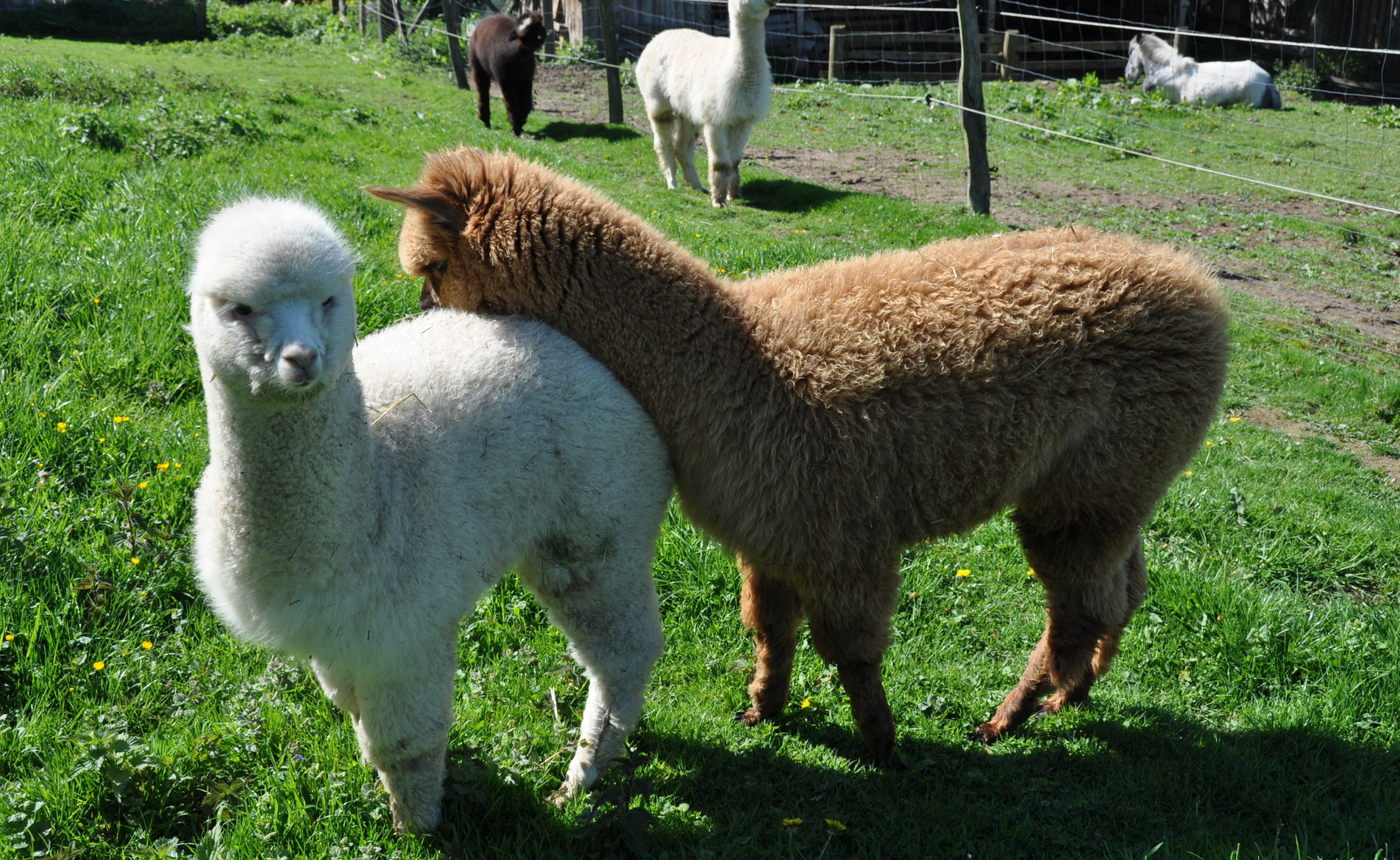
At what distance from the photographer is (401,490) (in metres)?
2.60

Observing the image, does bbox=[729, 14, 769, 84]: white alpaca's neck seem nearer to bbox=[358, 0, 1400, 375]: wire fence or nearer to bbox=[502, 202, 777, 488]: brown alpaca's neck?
bbox=[358, 0, 1400, 375]: wire fence

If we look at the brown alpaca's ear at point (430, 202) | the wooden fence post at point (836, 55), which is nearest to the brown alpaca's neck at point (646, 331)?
the brown alpaca's ear at point (430, 202)

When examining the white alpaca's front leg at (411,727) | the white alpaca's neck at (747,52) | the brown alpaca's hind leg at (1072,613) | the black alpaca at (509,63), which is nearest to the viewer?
the white alpaca's front leg at (411,727)

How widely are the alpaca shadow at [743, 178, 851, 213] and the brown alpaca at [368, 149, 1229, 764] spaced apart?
250 inches

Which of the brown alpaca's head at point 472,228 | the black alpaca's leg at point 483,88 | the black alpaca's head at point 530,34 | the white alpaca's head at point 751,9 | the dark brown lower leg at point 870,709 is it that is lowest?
the dark brown lower leg at point 870,709

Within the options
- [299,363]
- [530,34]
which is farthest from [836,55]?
[299,363]

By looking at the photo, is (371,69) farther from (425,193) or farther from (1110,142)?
(425,193)

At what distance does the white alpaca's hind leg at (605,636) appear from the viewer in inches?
116

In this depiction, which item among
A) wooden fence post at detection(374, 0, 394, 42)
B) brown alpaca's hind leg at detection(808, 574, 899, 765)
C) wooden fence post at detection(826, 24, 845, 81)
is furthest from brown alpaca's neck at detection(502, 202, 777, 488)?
wooden fence post at detection(374, 0, 394, 42)

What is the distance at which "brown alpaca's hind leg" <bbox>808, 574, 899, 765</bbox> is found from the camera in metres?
3.13

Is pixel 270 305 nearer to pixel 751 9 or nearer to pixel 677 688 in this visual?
pixel 677 688

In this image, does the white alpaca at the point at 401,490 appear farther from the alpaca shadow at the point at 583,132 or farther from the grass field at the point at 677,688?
the alpaca shadow at the point at 583,132

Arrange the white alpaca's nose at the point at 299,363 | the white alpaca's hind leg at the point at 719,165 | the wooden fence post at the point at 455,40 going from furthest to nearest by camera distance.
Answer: the wooden fence post at the point at 455,40 < the white alpaca's hind leg at the point at 719,165 < the white alpaca's nose at the point at 299,363

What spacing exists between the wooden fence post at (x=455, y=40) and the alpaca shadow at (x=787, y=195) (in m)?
7.63
